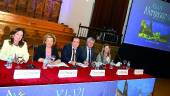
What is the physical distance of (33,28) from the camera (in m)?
8.13

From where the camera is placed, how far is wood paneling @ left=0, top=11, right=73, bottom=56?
7255 millimetres

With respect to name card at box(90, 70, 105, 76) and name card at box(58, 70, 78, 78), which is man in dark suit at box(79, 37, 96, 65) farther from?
name card at box(58, 70, 78, 78)

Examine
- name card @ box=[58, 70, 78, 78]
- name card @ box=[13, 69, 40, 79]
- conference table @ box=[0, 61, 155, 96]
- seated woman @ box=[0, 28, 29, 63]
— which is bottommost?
conference table @ box=[0, 61, 155, 96]

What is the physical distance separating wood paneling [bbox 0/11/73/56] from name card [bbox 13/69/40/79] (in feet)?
14.3

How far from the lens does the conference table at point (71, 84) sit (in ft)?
8.08

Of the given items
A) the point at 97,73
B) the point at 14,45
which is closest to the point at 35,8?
the point at 14,45

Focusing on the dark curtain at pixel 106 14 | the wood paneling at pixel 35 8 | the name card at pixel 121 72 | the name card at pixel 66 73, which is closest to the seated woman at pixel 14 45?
the name card at pixel 66 73

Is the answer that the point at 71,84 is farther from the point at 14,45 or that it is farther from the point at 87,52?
the point at 87,52

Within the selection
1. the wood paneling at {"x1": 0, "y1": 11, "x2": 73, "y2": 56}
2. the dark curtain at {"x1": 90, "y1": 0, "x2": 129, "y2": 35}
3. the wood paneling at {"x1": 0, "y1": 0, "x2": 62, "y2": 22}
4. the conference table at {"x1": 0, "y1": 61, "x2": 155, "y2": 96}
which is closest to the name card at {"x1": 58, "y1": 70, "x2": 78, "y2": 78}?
the conference table at {"x1": 0, "y1": 61, "x2": 155, "y2": 96}

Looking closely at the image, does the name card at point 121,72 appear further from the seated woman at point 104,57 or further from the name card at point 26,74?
the name card at point 26,74

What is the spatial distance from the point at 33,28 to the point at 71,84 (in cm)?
547

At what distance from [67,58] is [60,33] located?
4464 mm

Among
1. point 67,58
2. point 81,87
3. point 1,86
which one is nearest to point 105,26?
point 67,58

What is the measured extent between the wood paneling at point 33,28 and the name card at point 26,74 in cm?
435
